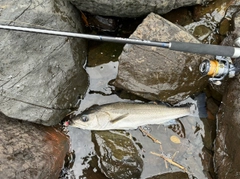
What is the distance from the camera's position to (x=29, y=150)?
400cm

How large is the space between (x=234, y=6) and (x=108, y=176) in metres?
3.43

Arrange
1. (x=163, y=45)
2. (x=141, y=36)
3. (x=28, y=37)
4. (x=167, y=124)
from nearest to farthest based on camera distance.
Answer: (x=163, y=45)
(x=28, y=37)
(x=141, y=36)
(x=167, y=124)

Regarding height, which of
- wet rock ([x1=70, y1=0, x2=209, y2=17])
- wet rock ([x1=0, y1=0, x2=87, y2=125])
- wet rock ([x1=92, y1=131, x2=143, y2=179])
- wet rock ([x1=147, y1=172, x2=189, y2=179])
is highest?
wet rock ([x1=70, y1=0, x2=209, y2=17])

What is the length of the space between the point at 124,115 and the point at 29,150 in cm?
147

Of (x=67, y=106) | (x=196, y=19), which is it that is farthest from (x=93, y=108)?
(x=196, y=19)

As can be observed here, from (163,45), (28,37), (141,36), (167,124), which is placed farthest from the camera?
(167,124)

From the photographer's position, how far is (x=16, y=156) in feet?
12.6

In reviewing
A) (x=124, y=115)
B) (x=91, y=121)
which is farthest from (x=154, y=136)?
(x=91, y=121)

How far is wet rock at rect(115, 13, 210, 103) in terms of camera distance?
4156 millimetres

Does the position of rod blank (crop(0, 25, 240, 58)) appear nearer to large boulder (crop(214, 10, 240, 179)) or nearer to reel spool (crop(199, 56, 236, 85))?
reel spool (crop(199, 56, 236, 85))

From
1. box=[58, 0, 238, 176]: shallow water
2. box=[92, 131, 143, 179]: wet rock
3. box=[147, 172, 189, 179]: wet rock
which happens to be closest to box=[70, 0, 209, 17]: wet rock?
box=[58, 0, 238, 176]: shallow water

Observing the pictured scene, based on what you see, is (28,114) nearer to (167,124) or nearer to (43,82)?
(43,82)

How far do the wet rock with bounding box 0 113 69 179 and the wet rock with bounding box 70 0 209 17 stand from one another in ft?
6.39

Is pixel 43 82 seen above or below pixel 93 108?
above
